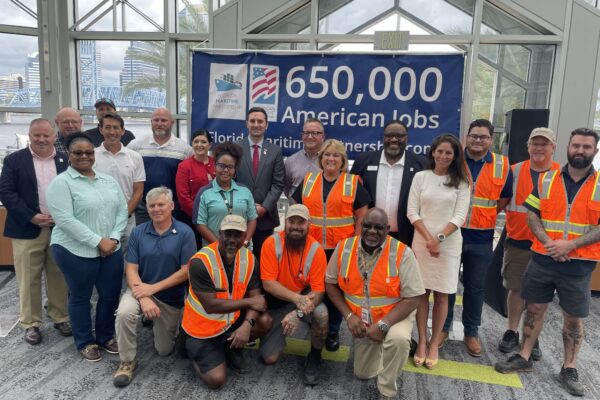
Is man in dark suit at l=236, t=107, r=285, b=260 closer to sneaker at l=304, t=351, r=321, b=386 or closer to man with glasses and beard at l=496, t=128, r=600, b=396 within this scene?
sneaker at l=304, t=351, r=321, b=386

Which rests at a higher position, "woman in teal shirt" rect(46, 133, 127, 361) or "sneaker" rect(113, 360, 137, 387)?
"woman in teal shirt" rect(46, 133, 127, 361)

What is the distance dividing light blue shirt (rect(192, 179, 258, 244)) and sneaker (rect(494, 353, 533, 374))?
2247mm

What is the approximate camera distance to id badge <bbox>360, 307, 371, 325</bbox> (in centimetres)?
278

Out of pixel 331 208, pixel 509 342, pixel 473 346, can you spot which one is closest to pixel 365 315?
pixel 331 208

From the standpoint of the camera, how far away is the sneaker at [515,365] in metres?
3.07

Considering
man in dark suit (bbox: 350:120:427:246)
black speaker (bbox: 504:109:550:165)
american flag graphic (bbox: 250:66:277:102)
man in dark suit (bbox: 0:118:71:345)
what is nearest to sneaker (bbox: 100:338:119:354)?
man in dark suit (bbox: 0:118:71:345)

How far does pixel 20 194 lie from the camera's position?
3232 mm

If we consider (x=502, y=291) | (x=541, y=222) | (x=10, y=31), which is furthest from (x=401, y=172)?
(x=10, y=31)

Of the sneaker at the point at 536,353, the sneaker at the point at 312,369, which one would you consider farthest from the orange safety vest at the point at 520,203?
the sneaker at the point at 312,369

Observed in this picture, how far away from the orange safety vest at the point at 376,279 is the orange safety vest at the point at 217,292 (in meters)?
0.67

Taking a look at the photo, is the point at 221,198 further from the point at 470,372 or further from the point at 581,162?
the point at 581,162

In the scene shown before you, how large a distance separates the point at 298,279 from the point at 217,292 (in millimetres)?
586

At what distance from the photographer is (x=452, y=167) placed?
297cm

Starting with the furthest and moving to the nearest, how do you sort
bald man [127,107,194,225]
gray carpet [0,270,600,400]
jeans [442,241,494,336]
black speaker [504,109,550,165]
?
black speaker [504,109,550,165] → bald man [127,107,194,225] → jeans [442,241,494,336] → gray carpet [0,270,600,400]
